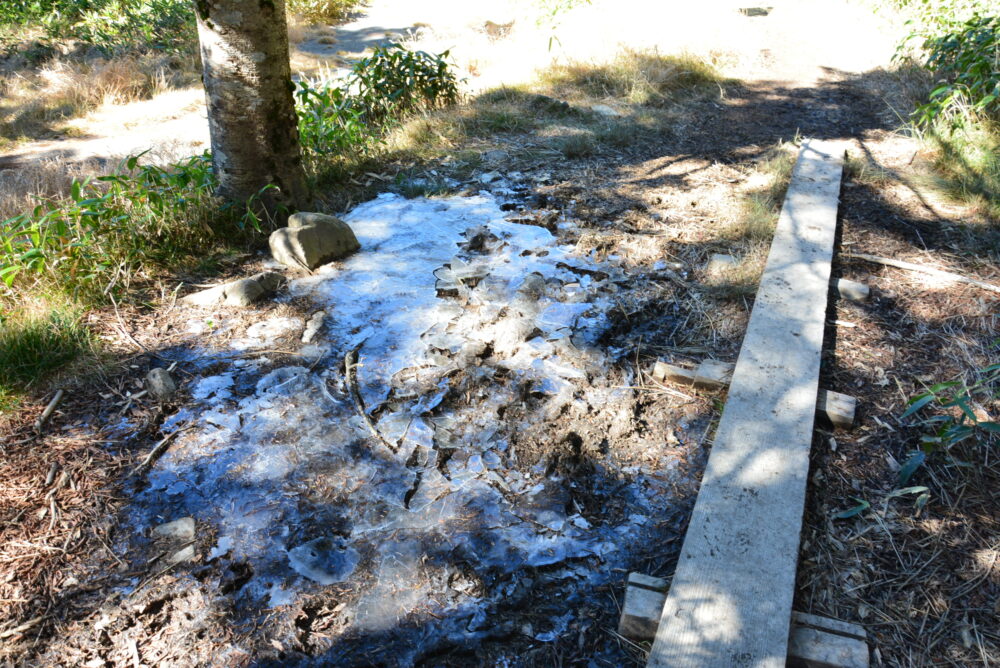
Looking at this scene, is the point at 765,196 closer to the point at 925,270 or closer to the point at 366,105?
the point at 925,270

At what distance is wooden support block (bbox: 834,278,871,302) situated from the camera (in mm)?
3295

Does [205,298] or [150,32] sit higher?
[150,32]

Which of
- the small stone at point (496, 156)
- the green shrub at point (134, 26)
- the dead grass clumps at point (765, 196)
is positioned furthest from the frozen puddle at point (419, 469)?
the green shrub at point (134, 26)

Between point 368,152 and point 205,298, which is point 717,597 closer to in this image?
point 205,298

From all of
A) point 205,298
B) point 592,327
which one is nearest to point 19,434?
point 205,298

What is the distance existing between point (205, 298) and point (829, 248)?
3413 millimetres

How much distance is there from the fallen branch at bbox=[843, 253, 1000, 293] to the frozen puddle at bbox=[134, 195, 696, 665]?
5.04 feet

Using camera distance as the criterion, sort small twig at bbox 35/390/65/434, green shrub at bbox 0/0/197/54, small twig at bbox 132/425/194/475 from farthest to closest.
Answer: green shrub at bbox 0/0/197/54 < small twig at bbox 35/390/65/434 < small twig at bbox 132/425/194/475

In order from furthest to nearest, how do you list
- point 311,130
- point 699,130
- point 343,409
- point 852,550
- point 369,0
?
1. point 369,0
2. point 699,130
3. point 311,130
4. point 343,409
5. point 852,550

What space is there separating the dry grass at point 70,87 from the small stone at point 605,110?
20.0 ft

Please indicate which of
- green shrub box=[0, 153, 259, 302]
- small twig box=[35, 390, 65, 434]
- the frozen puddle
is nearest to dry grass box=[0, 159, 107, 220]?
green shrub box=[0, 153, 259, 302]

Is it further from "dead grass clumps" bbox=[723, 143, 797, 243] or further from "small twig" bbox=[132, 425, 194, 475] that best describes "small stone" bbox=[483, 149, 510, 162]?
"small twig" bbox=[132, 425, 194, 475]

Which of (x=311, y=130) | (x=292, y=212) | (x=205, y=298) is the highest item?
→ (x=311, y=130)

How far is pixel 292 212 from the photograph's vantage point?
3932mm
